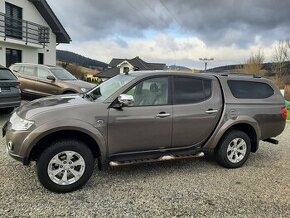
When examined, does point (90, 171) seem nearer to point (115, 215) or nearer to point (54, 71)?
point (115, 215)

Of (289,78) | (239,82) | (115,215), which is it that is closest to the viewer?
(115,215)

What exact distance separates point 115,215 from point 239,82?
3476mm

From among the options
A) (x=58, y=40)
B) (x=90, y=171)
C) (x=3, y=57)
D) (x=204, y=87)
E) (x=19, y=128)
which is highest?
(x=58, y=40)

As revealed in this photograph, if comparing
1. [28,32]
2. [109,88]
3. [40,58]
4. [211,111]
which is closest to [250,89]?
[211,111]

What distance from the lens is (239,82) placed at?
595 cm

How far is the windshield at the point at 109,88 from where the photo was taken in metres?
4.95

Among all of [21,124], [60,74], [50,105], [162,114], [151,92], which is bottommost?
[21,124]

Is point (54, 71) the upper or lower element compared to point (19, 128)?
upper

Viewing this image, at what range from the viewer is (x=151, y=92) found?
5094mm

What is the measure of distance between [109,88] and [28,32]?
20.2 meters

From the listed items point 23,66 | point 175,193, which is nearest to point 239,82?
point 175,193

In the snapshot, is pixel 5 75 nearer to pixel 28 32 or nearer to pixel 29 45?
pixel 29 45

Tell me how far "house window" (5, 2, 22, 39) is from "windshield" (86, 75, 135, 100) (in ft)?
59.0

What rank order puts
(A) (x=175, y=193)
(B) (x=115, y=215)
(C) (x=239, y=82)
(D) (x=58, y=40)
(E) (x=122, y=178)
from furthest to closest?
(D) (x=58, y=40), (C) (x=239, y=82), (E) (x=122, y=178), (A) (x=175, y=193), (B) (x=115, y=215)
